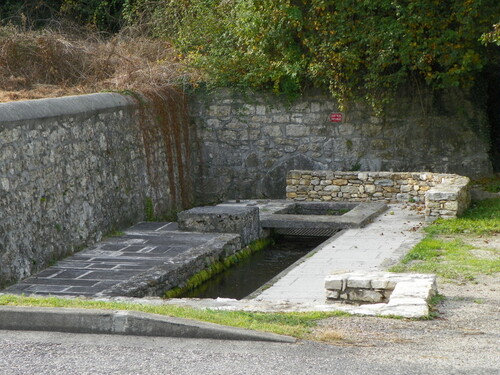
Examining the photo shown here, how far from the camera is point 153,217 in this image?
15727mm

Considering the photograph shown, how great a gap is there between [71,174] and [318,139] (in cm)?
677

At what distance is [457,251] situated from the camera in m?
11.9

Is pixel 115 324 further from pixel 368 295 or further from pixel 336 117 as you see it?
pixel 336 117

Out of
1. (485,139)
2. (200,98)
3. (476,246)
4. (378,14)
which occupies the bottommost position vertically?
(476,246)

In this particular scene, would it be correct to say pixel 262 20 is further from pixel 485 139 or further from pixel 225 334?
pixel 225 334

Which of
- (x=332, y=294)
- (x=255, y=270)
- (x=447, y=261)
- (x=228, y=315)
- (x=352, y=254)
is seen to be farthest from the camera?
(x=255, y=270)

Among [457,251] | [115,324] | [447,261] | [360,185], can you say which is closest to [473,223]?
[457,251]

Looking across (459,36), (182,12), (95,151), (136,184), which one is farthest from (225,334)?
(182,12)

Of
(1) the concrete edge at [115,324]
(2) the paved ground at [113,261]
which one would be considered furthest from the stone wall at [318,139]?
(1) the concrete edge at [115,324]

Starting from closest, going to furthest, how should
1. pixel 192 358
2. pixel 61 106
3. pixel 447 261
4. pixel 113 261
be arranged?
pixel 192 358 < pixel 447 261 < pixel 113 261 < pixel 61 106

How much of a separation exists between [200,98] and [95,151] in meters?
5.13

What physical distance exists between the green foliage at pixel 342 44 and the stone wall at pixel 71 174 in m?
2.76

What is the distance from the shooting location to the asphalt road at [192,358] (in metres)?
6.23

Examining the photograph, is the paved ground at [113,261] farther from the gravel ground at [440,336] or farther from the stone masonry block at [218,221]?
the gravel ground at [440,336]
